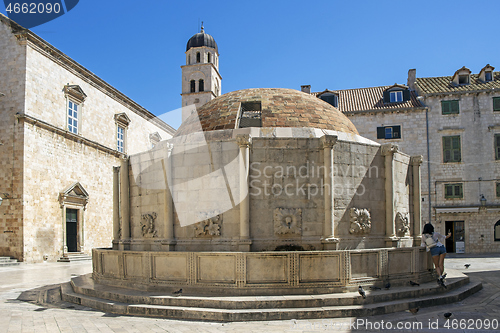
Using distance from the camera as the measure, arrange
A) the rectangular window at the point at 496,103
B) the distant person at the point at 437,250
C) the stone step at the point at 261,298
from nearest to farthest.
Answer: the stone step at the point at 261,298, the distant person at the point at 437,250, the rectangular window at the point at 496,103

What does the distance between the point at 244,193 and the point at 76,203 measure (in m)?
20.0

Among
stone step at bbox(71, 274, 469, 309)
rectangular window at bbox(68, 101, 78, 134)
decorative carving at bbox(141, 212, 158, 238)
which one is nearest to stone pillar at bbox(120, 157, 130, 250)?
decorative carving at bbox(141, 212, 158, 238)

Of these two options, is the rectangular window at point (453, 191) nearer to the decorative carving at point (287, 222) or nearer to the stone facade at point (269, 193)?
the stone facade at point (269, 193)

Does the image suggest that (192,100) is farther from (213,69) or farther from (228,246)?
(228,246)

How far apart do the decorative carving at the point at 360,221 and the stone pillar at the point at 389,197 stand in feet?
1.93

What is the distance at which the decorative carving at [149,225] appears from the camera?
11.0 metres

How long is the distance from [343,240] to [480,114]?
2527cm

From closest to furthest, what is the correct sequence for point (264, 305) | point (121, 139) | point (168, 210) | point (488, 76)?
point (264, 305) < point (168, 210) < point (488, 76) < point (121, 139)

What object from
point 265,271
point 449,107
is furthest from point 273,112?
point 449,107

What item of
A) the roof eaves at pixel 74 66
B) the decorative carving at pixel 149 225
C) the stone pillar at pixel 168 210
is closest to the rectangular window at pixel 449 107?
the roof eaves at pixel 74 66

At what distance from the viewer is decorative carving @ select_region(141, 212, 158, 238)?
36.0ft

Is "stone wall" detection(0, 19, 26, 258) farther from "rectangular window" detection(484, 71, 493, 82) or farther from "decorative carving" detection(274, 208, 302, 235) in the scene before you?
"rectangular window" detection(484, 71, 493, 82)

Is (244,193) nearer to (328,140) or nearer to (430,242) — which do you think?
(328,140)

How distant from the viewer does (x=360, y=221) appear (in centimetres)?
1049
